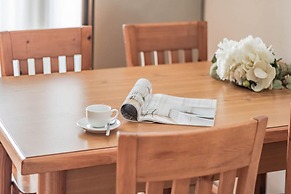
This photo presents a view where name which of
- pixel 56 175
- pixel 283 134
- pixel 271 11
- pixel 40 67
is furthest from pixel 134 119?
pixel 271 11

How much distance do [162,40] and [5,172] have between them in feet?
3.40

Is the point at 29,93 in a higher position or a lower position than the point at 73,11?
lower

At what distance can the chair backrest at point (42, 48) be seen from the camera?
93.6 inches

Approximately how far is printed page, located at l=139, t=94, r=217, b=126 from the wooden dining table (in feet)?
0.10

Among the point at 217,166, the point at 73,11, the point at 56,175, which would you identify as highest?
the point at 73,11

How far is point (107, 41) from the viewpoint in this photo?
3.28m

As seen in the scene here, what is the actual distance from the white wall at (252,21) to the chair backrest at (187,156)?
1.38 meters

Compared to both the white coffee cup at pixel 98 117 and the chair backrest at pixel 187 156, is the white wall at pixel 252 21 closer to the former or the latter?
the white coffee cup at pixel 98 117

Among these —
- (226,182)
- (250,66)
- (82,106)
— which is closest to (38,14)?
(82,106)

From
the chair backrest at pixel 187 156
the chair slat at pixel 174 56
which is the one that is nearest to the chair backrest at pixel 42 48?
the chair slat at pixel 174 56

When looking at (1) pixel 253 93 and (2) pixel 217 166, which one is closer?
(2) pixel 217 166

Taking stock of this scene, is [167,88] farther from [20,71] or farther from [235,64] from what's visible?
[20,71]

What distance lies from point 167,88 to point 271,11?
2.78 feet

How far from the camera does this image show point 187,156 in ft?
4.21
